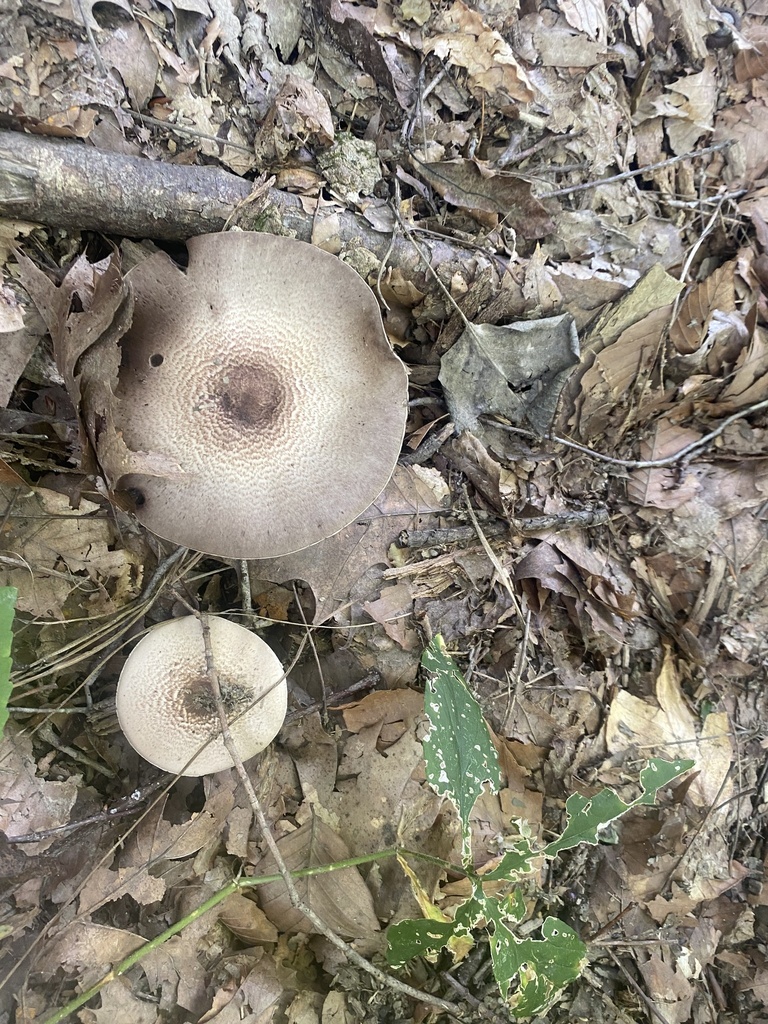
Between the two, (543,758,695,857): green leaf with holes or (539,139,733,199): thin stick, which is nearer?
(543,758,695,857): green leaf with holes

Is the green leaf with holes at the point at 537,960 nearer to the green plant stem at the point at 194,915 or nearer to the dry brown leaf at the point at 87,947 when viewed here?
the green plant stem at the point at 194,915

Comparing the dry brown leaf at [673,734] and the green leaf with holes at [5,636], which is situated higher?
the green leaf with holes at [5,636]

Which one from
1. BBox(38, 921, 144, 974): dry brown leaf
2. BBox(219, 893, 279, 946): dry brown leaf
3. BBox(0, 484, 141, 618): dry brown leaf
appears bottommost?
BBox(219, 893, 279, 946): dry brown leaf

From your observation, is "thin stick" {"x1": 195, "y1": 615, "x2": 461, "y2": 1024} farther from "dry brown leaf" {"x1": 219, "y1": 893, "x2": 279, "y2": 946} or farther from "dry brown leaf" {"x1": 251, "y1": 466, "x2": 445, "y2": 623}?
"dry brown leaf" {"x1": 251, "y1": 466, "x2": 445, "y2": 623}

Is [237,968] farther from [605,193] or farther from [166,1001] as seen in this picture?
[605,193]

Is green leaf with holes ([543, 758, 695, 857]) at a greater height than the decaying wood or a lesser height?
lesser

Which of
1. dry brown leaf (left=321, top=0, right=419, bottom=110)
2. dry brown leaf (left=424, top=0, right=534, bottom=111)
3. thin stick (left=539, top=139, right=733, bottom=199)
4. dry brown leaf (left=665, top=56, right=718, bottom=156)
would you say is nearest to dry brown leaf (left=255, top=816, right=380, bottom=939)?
thin stick (left=539, top=139, right=733, bottom=199)

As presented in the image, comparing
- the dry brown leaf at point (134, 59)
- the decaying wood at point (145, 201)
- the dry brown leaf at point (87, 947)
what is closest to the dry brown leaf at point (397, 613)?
the decaying wood at point (145, 201)

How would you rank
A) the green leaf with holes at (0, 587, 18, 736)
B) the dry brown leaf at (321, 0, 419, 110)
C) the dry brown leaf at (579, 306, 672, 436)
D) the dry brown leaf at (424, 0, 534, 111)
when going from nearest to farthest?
the green leaf with holes at (0, 587, 18, 736) < the dry brown leaf at (321, 0, 419, 110) < the dry brown leaf at (424, 0, 534, 111) < the dry brown leaf at (579, 306, 672, 436)
